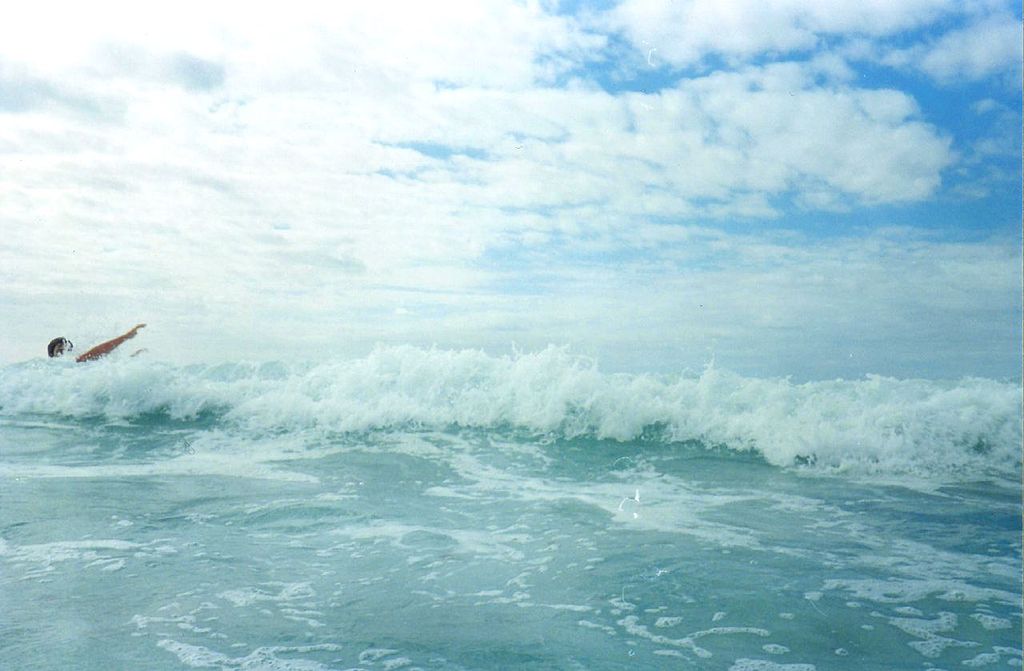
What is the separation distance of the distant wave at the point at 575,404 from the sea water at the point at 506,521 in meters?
0.06

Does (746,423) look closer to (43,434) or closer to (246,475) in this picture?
(246,475)

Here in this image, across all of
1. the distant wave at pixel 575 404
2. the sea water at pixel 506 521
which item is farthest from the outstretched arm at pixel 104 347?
the sea water at pixel 506 521

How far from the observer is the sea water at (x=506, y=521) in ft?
13.4

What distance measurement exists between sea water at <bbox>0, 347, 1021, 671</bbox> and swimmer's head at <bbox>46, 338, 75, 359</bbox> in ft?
7.55

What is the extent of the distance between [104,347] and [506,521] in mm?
12962

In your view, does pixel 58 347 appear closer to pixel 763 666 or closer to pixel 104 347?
pixel 104 347

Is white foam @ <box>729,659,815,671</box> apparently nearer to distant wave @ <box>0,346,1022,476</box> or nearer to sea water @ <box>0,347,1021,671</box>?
sea water @ <box>0,347,1021,671</box>

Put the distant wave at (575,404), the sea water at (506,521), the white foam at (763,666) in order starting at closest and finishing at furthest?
the white foam at (763,666), the sea water at (506,521), the distant wave at (575,404)

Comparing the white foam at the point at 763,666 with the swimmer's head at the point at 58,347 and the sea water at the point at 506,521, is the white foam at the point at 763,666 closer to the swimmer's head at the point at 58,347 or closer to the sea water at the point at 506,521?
the sea water at the point at 506,521

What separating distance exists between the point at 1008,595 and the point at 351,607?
4517 millimetres

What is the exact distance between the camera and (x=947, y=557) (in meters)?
5.84

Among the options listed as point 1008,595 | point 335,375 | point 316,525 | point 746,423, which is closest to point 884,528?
point 1008,595

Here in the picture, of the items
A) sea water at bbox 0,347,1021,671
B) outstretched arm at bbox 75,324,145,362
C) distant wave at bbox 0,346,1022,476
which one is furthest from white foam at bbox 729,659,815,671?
outstretched arm at bbox 75,324,145,362

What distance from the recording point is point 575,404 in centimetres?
1265
